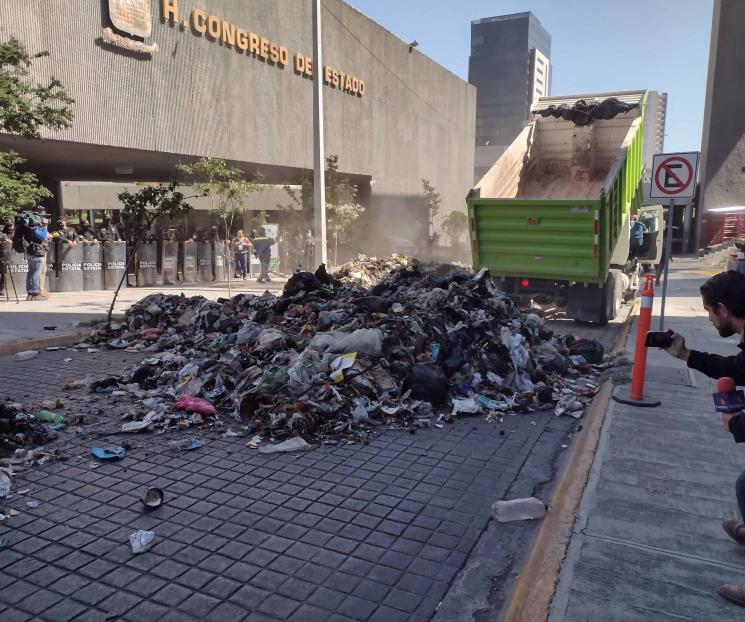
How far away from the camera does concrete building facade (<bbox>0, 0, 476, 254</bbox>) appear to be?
16.7 m

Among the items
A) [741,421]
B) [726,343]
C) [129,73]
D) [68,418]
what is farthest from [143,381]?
[129,73]

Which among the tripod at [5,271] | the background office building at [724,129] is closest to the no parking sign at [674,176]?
the tripod at [5,271]

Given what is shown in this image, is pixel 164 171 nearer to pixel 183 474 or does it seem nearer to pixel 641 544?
pixel 183 474

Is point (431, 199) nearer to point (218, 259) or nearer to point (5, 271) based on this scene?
point (218, 259)

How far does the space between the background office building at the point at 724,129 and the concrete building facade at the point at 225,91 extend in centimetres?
1710

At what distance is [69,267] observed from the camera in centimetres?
1650

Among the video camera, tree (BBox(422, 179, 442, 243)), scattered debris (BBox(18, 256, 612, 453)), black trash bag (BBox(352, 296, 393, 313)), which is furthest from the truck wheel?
tree (BBox(422, 179, 442, 243))

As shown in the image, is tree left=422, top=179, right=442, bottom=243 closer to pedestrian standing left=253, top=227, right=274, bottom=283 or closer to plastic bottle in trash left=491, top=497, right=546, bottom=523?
pedestrian standing left=253, top=227, right=274, bottom=283

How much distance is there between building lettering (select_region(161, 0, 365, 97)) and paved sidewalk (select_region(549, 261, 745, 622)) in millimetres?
18786

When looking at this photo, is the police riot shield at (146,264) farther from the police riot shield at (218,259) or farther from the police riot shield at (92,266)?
the police riot shield at (218,259)

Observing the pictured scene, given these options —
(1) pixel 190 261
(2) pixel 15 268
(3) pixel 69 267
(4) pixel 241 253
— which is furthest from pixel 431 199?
(2) pixel 15 268

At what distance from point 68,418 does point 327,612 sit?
13.2ft

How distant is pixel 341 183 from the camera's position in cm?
2489

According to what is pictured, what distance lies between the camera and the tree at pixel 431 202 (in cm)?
3825
